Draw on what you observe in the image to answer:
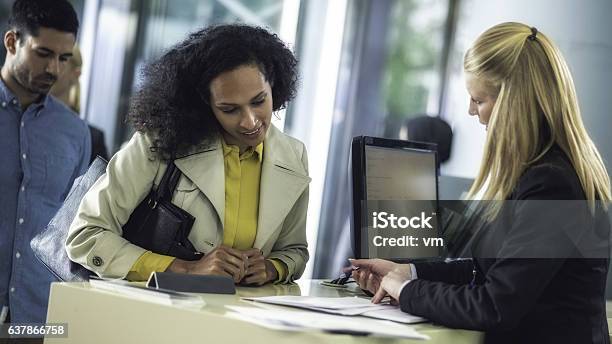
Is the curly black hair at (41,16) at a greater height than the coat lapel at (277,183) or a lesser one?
greater

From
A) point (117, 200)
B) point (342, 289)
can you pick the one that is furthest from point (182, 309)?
point (342, 289)

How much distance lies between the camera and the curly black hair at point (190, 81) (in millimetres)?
2463

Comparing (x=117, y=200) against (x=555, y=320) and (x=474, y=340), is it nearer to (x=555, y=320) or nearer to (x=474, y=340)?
(x=474, y=340)

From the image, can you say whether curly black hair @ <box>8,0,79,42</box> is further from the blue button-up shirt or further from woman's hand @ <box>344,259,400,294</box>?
woman's hand @ <box>344,259,400,294</box>

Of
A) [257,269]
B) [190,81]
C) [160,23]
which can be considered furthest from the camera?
[160,23]

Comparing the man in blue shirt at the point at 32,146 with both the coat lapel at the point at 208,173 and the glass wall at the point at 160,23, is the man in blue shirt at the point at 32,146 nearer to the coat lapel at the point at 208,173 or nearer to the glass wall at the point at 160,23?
the coat lapel at the point at 208,173

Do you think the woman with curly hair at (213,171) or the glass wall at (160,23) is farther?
the glass wall at (160,23)

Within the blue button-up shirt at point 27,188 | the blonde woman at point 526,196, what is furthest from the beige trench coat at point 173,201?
the blue button-up shirt at point 27,188

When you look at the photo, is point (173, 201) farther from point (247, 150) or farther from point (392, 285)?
point (392, 285)

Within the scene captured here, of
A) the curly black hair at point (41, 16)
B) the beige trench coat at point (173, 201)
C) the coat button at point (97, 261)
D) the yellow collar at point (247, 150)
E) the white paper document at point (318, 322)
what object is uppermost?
the curly black hair at point (41, 16)

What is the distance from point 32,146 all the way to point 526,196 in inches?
76.2

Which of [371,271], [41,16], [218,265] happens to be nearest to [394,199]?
[371,271]

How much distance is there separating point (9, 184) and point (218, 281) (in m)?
1.31

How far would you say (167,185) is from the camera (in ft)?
7.91
